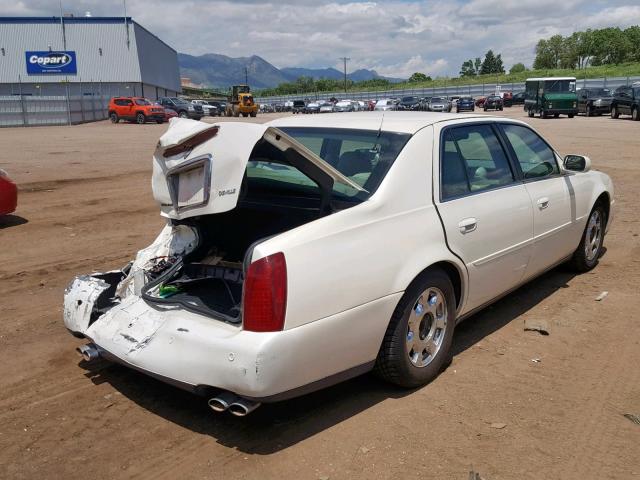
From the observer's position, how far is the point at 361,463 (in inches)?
119

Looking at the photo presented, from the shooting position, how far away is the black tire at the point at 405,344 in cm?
353

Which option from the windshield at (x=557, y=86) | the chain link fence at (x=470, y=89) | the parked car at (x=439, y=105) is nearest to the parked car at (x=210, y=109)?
the parked car at (x=439, y=105)

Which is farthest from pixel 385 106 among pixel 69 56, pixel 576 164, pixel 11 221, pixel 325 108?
pixel 576 164

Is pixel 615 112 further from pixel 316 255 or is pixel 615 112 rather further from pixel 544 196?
pixel 316 255

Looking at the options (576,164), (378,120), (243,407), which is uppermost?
(378,120)

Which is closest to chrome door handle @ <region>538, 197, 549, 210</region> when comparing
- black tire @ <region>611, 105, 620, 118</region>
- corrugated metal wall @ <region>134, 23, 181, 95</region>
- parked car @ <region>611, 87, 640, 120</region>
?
parked car @ <region>611, 87, 640, 120</region>

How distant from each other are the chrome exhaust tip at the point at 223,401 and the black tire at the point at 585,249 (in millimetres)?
4023

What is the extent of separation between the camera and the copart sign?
2485 inches

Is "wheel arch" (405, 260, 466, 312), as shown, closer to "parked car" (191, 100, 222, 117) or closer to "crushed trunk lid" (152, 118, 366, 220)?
"crushed trunk lid" (152, 118, 366, 220)

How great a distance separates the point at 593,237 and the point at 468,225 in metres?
2.71

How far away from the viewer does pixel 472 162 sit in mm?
4375

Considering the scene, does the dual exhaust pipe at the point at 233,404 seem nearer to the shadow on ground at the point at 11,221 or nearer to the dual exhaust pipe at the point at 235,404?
the dual exhaust pipe at the point at 235,404

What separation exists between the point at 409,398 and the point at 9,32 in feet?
233

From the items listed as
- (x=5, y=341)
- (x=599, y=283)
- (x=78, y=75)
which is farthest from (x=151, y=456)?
(x=78, y=75)
